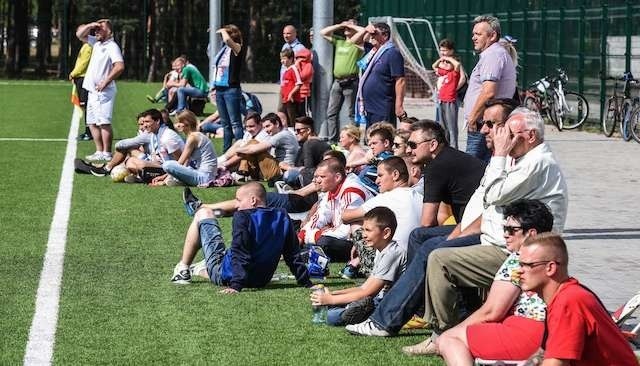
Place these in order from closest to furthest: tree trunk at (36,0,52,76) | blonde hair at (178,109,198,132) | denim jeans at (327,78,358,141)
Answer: blonde hair at (178,109,198,132), denim jeans at (327,78,358,141), tree trunk at (36,0,52,76)

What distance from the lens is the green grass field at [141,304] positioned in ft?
25.2

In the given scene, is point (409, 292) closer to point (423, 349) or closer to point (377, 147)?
point (423, 349)

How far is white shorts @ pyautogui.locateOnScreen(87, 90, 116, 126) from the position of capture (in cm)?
1920

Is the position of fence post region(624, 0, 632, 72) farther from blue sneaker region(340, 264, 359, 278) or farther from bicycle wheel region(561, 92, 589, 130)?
blue sneaker region(340, 264, 359, 278)

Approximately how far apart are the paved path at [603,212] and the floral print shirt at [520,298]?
2070mm

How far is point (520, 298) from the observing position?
277 inches

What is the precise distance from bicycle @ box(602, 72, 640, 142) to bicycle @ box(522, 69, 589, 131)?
1.04 meters

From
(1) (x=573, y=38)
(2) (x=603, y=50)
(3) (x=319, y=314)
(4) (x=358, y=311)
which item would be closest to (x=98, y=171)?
(3) (x=319, y=314)

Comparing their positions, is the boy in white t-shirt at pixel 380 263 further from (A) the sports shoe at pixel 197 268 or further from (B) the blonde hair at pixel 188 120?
(B) the blonde hair at pixel 188 120

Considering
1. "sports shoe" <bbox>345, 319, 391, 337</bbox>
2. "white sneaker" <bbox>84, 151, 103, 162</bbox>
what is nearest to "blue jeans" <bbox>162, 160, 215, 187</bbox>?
"white sneaker" <bbox>84, 151, 103, 162</bbox>

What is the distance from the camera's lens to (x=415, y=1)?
44.7m

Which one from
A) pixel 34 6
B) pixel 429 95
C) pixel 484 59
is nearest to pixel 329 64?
pixel 484 59

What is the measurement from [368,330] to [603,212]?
22.1ft

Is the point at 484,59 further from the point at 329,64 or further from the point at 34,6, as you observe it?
the point at 34,6
